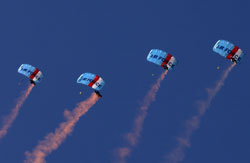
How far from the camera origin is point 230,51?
102188mm

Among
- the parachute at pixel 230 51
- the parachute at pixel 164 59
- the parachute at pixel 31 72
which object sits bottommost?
the parachute at pixel 31 72

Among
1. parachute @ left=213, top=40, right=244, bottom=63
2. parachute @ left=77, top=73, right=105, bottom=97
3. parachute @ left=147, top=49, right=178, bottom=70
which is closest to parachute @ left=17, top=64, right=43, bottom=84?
parachute @ left=77, top=73, right=105, bottom=97

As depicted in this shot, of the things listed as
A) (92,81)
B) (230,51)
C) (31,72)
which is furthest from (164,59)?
(31,72)

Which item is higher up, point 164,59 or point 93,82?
point 164,59

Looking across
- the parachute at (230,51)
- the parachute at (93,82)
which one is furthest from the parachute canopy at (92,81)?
the parachute at (230,51)

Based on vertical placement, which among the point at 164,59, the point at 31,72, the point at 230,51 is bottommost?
the point at 31,72

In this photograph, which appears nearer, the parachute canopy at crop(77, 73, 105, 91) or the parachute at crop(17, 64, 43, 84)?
the parachute canopy at crop(77, 73, 105, 91)

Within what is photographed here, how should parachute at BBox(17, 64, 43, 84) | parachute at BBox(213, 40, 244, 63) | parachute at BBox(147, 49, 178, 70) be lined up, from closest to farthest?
parachute at BBox(213, 40, 244, 63)
parachute at BBox(147, 49, 178, 70)
parachute at BBox(17, 64, 43, 84)

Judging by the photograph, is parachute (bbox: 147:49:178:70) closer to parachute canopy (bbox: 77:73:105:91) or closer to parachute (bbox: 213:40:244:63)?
parachute (bbox: 213:40:244:63)

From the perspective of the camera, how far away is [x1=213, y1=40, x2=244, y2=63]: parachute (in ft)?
335

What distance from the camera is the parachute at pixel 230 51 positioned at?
10206 centimetres

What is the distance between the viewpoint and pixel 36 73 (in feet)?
359

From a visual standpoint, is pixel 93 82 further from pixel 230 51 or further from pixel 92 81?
pixel 230 51

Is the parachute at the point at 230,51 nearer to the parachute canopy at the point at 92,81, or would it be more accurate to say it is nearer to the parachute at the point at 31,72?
the parachute canopy at the point at 92,81
